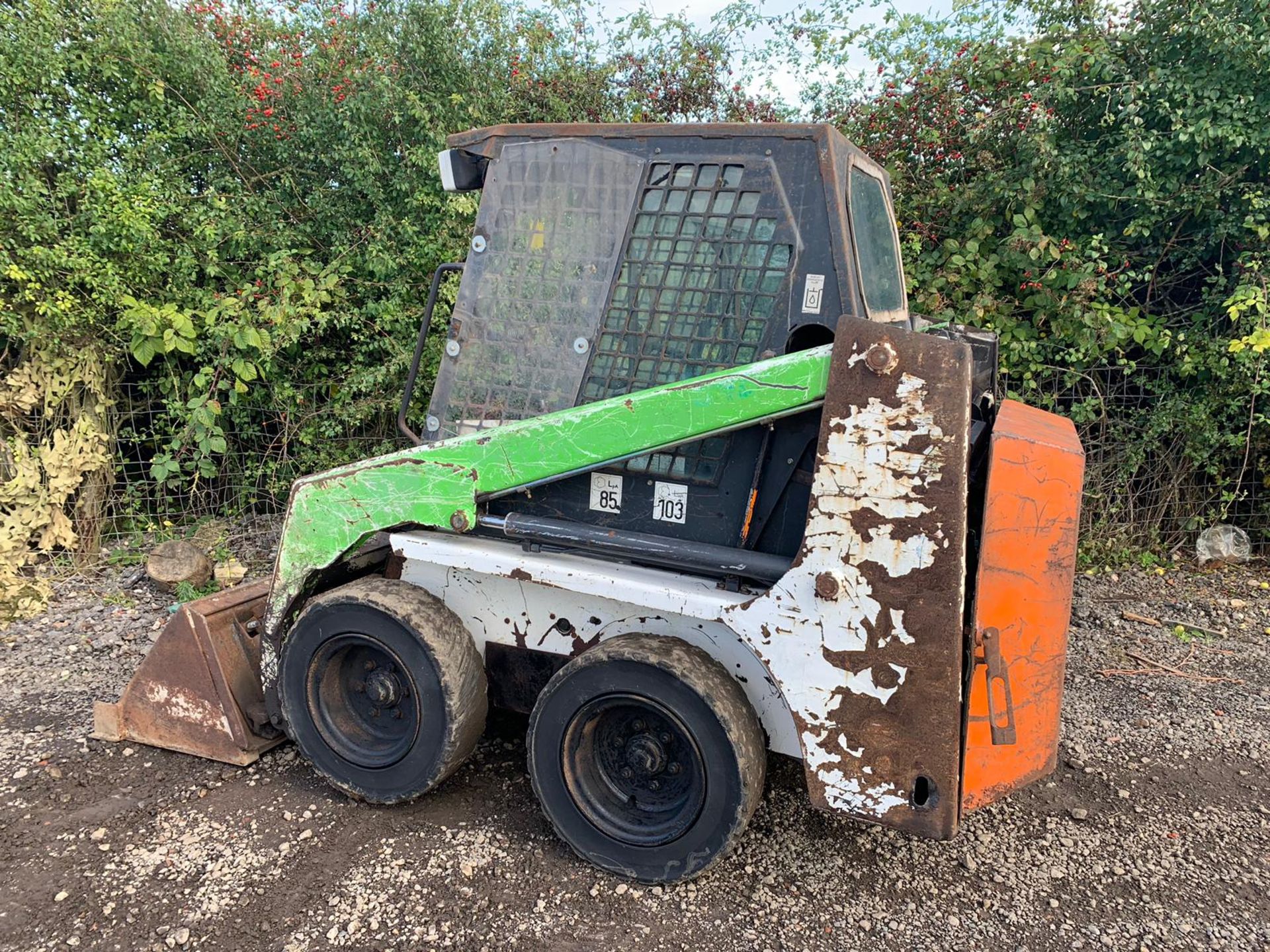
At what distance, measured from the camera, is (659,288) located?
2.69m

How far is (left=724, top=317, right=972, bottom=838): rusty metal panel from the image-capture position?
2129mm

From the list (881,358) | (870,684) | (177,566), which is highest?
(881,358)

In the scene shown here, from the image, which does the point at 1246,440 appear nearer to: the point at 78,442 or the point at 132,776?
the point at 132,776

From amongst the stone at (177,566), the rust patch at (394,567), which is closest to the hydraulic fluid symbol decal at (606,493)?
the rust patch at (394,567)

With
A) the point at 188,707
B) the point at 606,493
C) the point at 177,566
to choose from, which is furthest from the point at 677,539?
the point at 177,566

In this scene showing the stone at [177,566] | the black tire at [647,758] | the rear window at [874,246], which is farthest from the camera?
the stone at [177,566]

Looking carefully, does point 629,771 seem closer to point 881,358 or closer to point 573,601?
point 573,601

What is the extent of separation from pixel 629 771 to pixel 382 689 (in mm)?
947

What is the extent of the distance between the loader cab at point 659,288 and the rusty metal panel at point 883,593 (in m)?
0.22

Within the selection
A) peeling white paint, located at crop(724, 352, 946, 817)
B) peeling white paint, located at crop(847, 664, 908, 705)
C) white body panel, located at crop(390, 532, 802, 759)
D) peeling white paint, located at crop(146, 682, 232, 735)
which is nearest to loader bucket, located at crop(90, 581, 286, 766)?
peeling white paint, located at crop(146, 682, 232, 735)

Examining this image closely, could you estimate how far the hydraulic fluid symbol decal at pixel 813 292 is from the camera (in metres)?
2.47

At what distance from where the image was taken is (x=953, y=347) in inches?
83.9

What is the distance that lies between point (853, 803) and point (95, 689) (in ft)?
11.6

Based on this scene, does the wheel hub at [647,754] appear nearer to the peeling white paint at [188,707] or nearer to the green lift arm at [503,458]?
the green lift arm at [503,458]
